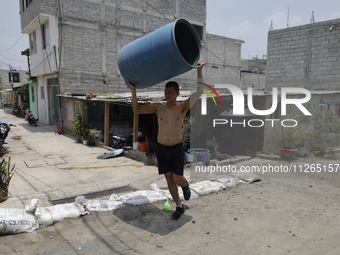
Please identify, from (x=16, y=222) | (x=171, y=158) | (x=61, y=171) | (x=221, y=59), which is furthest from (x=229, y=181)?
(x=221, y=59)

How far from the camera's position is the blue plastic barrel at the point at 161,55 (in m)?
3.24

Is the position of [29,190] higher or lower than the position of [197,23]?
lower

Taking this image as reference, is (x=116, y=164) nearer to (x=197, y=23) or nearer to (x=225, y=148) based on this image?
(x=225, y=148)

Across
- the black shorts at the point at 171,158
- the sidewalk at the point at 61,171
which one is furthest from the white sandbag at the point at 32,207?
the black shorts at the point at 171,158

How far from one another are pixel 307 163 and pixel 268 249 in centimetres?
541

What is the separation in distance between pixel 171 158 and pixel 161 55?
136cm

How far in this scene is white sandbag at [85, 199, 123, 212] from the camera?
3.78 metres

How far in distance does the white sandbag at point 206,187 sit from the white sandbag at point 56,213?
1831 mm

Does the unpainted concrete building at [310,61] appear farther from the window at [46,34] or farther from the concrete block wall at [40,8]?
the window at [46,34]

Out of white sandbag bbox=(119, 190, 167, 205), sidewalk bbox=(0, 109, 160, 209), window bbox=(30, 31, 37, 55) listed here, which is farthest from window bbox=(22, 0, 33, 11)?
white sandbag bbox=(119, 190, 167, 205)

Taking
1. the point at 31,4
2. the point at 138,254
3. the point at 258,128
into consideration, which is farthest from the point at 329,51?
the point at 31,4

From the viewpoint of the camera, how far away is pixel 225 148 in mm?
8289

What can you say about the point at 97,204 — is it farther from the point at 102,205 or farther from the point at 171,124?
the point at 171,124

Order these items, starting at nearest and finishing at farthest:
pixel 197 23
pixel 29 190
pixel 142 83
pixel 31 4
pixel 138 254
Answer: pixel 138 254 → pixel 142 83 → pixel 29 190 → pixel 31 4 → pixel 197 23
